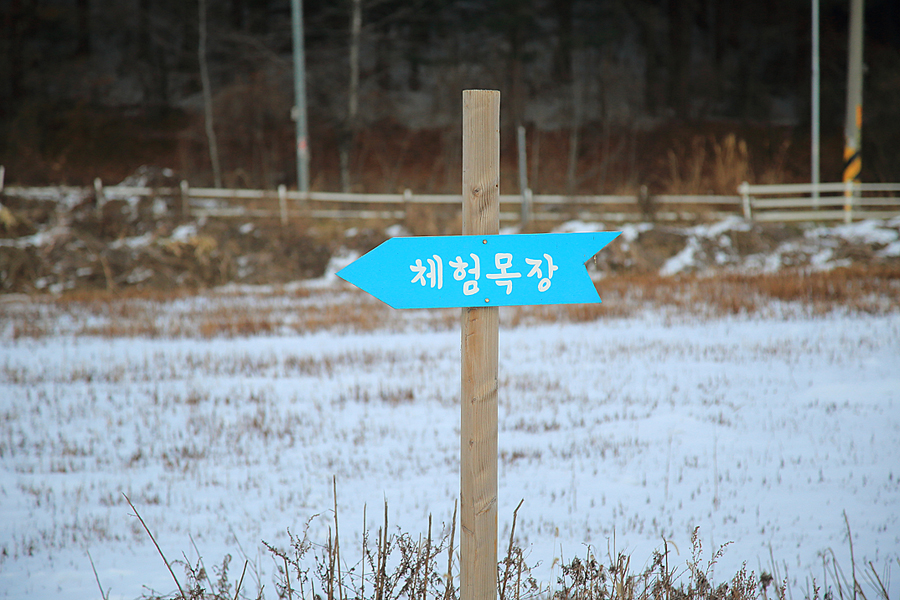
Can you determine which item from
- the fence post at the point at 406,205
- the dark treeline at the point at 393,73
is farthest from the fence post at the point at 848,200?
the fence post at the point at 406,205

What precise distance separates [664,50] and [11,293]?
37.6 meters

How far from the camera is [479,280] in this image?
240 centimetres

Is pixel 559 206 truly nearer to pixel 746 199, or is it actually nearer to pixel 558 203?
pixel 558 203

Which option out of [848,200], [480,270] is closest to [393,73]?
[848,200]

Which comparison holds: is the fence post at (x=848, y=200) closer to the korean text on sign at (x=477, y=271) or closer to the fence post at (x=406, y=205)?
the fence post at (x=406, y=205)

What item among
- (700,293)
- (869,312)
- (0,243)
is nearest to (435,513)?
(869,312)

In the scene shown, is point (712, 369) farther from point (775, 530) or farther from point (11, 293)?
point (11, 293)

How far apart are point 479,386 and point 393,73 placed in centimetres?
Answer: 3953

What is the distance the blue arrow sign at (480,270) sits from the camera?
2396 mm

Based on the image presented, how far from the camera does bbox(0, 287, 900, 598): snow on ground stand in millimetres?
3924

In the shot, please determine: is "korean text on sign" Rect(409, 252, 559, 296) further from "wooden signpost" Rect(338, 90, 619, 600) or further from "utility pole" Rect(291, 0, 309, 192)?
"utility pole" Rect(291, 0, 309, 192)

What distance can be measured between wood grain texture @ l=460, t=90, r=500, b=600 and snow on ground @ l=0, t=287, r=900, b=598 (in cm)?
120

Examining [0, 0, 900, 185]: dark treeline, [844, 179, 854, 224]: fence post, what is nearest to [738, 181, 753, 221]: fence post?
[844, 179, 854, 224]: fence post

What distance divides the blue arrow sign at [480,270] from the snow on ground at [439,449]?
1721mm
